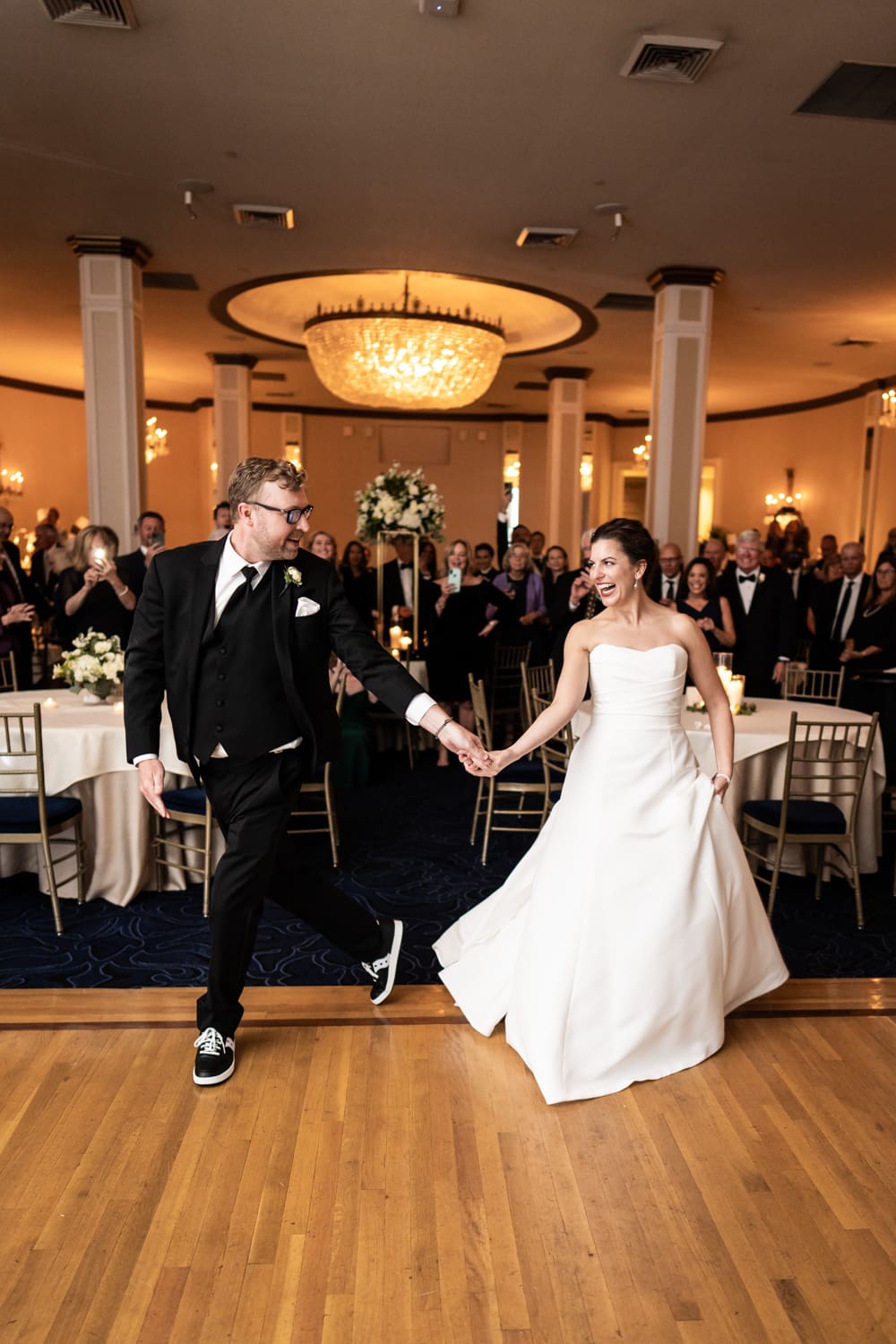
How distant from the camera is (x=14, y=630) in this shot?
6.86 m

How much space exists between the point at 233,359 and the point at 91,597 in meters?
8.62

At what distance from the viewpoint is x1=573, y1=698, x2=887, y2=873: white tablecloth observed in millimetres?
4559

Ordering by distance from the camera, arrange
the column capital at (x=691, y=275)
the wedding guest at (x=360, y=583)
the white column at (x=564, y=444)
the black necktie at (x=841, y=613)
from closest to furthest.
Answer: the black necktie at (x=841, y=613) < the column capital at (x=691, y=275) < the wedding guest at (x=360, y=583) < the white column at (x=564, y=444)

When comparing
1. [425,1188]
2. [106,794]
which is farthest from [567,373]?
[425,1188]

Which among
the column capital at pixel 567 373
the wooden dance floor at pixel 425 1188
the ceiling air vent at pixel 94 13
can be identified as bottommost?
the wooden dance floor at pixel 425 1188

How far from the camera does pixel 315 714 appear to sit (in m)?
2.88

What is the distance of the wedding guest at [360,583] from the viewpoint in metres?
9.45

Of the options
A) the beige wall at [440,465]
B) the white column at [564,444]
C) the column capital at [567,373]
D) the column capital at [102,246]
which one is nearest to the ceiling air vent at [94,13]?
the column capital at [102,246]

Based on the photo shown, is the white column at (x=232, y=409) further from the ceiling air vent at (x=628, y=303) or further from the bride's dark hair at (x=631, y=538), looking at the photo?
the bride's dark hair at (x=631, y=538)

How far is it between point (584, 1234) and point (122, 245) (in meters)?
8.14

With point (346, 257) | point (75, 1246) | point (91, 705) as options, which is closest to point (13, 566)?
point (91, 705)

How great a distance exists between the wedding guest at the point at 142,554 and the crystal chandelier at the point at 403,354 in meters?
3.64

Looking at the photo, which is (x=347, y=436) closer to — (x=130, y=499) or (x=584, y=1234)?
(x=130, y=499)

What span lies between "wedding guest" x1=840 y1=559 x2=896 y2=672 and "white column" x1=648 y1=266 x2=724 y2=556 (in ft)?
6.34
